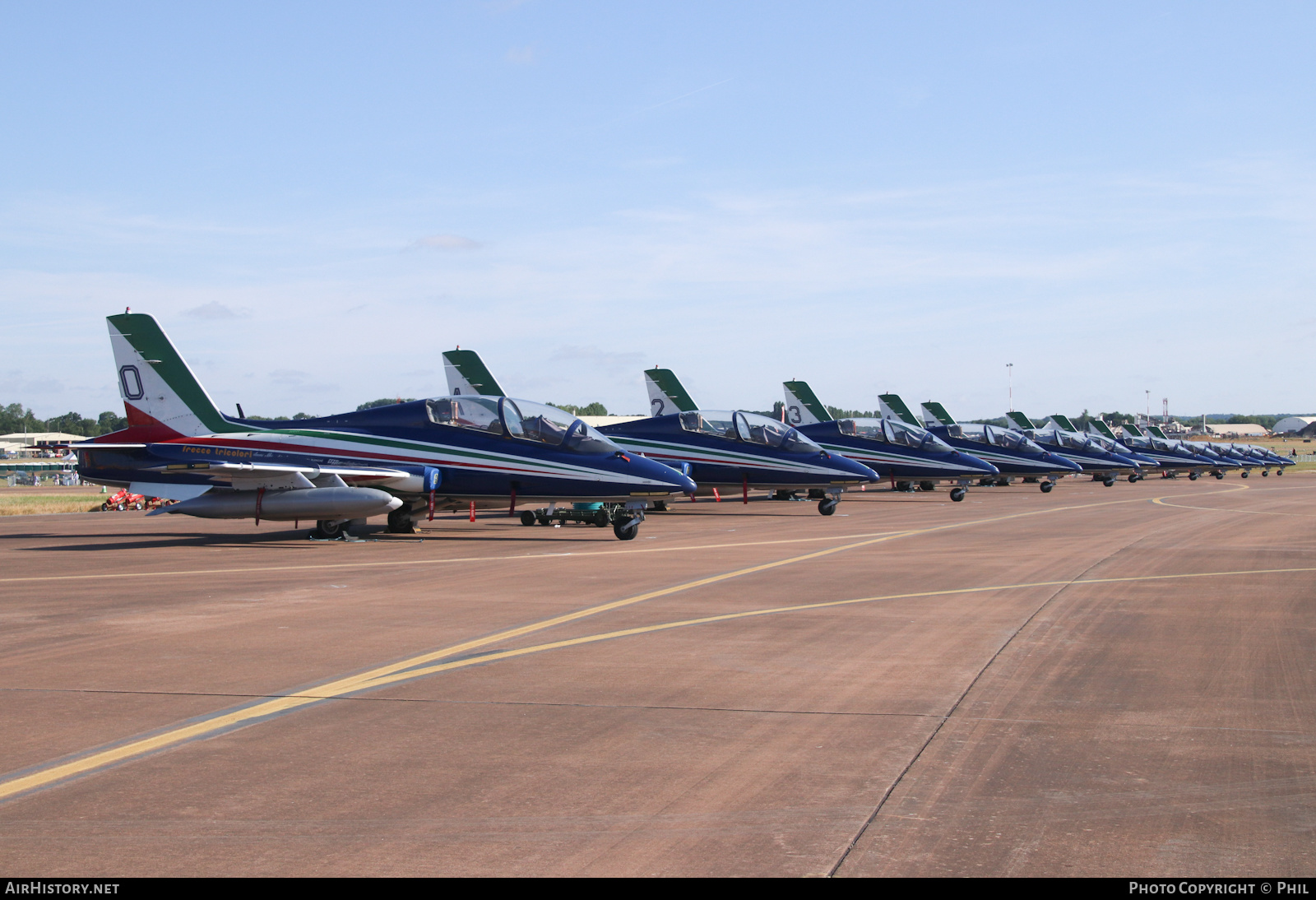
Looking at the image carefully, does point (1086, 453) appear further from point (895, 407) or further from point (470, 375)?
point (470, 375)

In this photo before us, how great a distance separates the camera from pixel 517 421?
21031 millimetres

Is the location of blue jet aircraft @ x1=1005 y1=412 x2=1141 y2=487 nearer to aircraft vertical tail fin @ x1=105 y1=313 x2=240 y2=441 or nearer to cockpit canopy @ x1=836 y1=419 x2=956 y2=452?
cockpit canopy @ x1=836 y1=419 x2=956 y2=452

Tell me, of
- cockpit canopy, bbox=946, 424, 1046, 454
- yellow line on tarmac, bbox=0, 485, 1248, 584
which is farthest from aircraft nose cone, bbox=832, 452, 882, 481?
cockpit canopy, bbox=946, 424, 1046, 454

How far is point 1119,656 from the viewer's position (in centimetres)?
869

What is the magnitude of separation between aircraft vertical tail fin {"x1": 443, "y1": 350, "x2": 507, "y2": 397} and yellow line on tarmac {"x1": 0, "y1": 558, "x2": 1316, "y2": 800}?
75.7ft

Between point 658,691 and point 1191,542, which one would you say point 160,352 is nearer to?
point 658,691

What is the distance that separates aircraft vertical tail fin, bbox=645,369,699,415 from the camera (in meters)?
38.9

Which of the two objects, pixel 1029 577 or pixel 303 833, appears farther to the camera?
pixel 1029 577

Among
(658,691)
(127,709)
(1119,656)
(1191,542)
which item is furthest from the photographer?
(1191,542)

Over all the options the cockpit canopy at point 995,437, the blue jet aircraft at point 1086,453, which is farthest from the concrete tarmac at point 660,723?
the blue jet aircraft at point 1086,453

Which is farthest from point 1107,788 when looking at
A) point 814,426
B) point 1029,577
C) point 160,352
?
point 814,426

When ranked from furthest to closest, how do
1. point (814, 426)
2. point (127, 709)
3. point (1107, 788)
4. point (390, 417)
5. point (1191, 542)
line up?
point (814, 426) < point (390, 417) < point (1191, 542) < point (127, 709) < point (1107, 788)

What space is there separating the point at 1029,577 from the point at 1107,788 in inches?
367

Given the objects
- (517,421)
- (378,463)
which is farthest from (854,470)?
(378,463)
